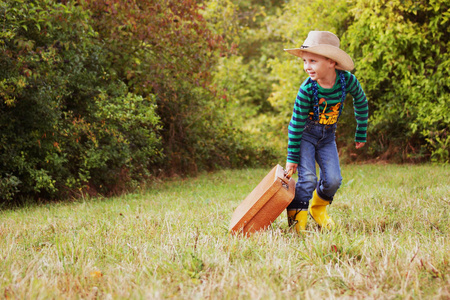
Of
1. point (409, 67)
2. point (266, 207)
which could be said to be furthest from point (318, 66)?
point (409, 67)

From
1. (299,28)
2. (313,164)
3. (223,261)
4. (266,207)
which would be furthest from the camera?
(299,28)

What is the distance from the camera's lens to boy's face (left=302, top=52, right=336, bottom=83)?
352cm

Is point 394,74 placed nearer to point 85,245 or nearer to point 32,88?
point 32,88

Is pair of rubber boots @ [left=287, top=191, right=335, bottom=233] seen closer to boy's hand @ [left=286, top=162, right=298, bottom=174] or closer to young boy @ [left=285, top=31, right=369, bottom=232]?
young boy @ [left=285, top=31, right=369, bottom=232]

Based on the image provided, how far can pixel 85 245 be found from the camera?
10.2 feet

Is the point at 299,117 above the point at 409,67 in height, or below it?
below

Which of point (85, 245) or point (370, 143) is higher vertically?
point (85, 245)

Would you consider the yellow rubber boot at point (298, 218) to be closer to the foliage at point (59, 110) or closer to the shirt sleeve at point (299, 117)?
the shirt sleeve at point (299, 117)

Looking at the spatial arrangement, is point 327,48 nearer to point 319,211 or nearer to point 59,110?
point 319,211

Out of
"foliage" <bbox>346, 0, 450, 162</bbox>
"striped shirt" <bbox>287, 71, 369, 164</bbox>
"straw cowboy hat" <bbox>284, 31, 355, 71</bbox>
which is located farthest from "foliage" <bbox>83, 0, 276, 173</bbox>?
"striped shirt" <bbox>287, 71, 369, 164</bbox>

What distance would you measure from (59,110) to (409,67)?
764cm

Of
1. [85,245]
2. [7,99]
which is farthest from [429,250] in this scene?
[7,99]

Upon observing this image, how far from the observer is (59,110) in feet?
20.8

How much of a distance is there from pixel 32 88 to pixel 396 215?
4878mm
